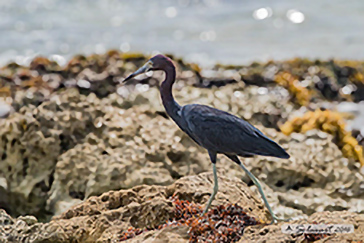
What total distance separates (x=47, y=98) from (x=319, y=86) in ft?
22.3

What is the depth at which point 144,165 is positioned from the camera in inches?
327

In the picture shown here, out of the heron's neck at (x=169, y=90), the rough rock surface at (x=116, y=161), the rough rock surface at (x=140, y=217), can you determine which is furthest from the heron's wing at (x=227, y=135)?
the rough rock surface at (x=116, y=161)

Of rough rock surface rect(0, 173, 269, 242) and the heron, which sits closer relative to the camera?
the heron

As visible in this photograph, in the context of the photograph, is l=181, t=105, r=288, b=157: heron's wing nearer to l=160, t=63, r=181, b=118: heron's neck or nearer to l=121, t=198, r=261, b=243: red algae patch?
l=160, t=63, r=181, b=118: heron's neck

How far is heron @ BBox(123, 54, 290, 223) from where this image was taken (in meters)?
5.88

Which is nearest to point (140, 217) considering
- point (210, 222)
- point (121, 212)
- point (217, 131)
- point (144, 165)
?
point (121, 212)

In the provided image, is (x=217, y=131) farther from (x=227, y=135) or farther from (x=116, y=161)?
(x=116, y=161)

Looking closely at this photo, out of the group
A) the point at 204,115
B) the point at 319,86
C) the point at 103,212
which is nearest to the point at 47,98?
the point at 103,212

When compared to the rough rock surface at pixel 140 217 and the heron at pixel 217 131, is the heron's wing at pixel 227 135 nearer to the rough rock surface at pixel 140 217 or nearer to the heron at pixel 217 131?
the heron at pixel 217 131

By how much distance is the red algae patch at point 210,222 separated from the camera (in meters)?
5.59

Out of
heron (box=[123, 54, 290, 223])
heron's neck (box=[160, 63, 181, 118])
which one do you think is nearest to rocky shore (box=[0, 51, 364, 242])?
heron (box=[123, 54, 290, 223])

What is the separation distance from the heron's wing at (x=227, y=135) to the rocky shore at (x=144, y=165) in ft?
2.00

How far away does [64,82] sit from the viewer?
11562 mm

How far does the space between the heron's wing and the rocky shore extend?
61cm
